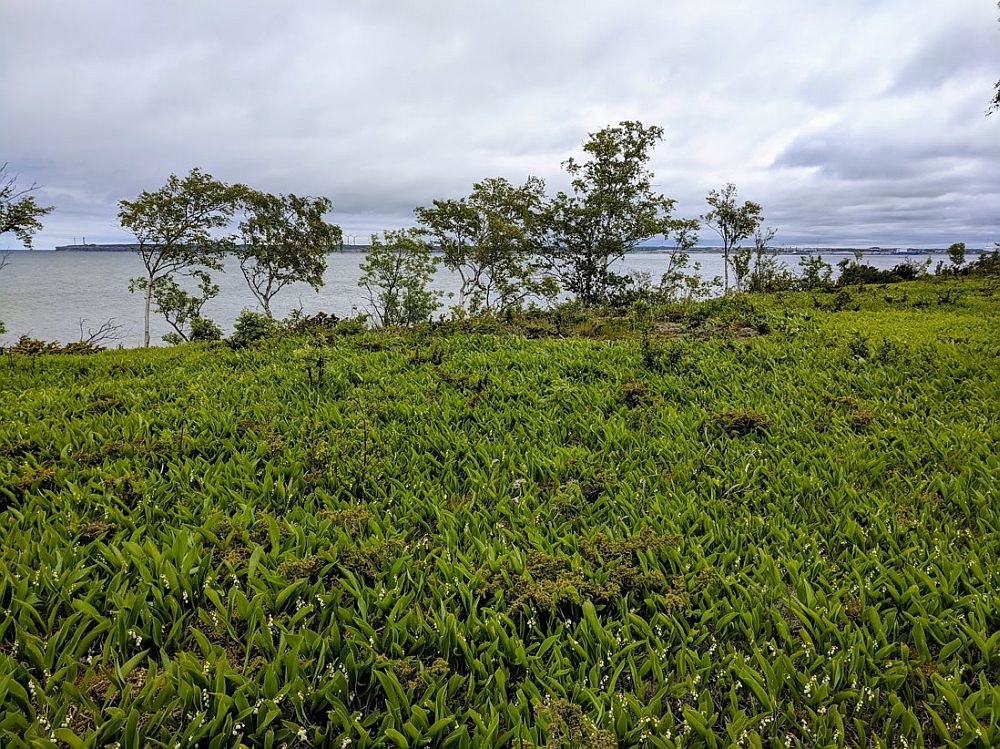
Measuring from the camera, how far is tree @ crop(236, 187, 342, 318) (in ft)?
72.5

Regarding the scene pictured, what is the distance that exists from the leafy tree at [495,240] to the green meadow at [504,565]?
36.9 ft

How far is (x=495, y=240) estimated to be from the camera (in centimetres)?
1723

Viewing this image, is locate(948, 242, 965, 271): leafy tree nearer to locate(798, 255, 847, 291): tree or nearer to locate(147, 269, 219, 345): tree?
locate(798, 255, 847, 291): tree

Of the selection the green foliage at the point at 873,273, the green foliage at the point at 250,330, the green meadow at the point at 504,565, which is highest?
the green foliage at the point at 873,273

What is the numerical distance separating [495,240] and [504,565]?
15.5 meters

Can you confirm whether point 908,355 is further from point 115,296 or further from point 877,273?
point 115,296

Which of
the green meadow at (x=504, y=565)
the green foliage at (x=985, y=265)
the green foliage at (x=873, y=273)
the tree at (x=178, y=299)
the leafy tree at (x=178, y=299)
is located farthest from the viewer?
the tree at (x=178, y=299)

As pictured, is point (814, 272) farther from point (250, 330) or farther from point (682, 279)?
point (250, 330)

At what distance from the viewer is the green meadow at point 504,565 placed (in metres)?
1.81

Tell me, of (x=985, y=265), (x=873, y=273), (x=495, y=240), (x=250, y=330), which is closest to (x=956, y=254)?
(x=985, y=265)

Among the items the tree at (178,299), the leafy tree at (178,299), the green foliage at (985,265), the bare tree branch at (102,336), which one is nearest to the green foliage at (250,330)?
the bare tree branch at (102,336)

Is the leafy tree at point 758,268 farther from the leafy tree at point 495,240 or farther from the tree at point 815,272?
the leafy tree at point 495,240

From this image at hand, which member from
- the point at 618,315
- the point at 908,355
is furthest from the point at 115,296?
the point at 908,355

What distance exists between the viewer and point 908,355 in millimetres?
6211
